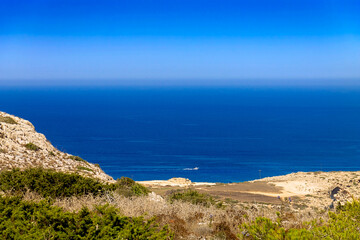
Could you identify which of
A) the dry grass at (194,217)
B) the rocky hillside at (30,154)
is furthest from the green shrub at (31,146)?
the dry grass at (194,217)

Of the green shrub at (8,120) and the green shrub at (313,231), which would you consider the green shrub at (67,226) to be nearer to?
the green shrub at (313,231)

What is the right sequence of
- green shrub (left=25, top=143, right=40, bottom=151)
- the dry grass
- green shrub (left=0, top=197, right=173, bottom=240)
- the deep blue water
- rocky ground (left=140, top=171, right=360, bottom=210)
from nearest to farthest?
green shrub (left=0, top=197, right=173, bottom=240) < the dry grass < green shrub (left=25, top=143, right=40, bottom=151) < rocky ground (left=140, top=171, right=360, bottom=210) < the deep blue water

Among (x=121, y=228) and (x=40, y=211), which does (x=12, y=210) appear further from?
(x=121, y=228)

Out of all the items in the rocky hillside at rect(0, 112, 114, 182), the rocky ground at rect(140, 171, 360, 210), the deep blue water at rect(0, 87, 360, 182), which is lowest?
the deep blue water at rect(0, 87, 360, 182)

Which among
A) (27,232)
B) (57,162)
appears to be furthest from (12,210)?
(57,162)

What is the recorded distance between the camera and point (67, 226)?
7441mm

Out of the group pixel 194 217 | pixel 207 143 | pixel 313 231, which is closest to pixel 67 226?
pixel 194 217

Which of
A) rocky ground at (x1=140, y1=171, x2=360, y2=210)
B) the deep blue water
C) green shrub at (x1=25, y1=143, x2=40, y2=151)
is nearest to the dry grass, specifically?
green shrub at (x1=25, y1=143, x2=40, y2=151)

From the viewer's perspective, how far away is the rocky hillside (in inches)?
782

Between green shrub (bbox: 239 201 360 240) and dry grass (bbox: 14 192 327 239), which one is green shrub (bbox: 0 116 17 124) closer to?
dry grass (bbox: 14 192 327 239)

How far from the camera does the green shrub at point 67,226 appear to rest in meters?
6.95

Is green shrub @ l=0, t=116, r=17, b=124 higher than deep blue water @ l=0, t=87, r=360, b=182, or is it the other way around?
green shrub @ l=0, t=116, r=17, b=124

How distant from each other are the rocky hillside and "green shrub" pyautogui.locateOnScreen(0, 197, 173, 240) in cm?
1115

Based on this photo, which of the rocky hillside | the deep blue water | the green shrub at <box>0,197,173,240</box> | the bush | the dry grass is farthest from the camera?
the deep blue water
